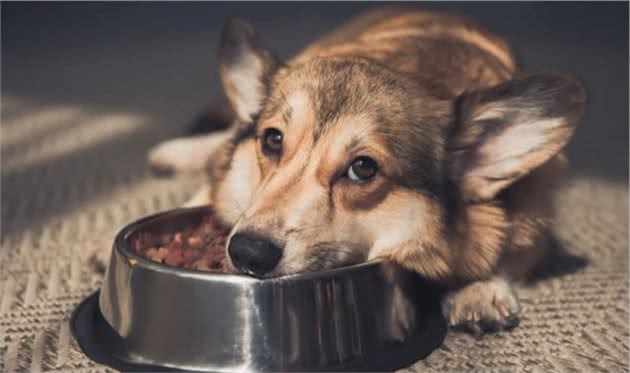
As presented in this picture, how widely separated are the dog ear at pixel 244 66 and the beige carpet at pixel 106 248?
0.42m

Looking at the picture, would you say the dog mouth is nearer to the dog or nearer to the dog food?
the dog

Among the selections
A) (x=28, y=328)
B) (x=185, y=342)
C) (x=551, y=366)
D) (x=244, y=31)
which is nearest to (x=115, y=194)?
(x=244, y=31)

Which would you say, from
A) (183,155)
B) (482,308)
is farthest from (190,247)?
(183,155)

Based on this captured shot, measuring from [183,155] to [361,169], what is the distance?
1.22 meters

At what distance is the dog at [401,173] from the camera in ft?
5.61

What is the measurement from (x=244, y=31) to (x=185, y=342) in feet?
2.76

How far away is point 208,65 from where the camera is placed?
4.96m

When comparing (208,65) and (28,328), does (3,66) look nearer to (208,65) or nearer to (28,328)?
(208,65)

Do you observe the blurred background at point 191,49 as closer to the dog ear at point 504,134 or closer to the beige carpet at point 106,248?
the beige carpet at point 106,248

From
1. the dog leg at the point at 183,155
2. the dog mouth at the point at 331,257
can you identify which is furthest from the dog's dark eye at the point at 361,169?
the dog leg at the point at 183,155

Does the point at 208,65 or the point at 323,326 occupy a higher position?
the point at 323,326

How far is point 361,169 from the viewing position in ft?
5.76

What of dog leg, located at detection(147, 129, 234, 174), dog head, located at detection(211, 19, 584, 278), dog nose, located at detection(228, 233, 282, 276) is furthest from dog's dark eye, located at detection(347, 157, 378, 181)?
dog leg, located at detection(147, 129, 234, 174)

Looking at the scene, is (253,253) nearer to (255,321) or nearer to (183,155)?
(255,321)
